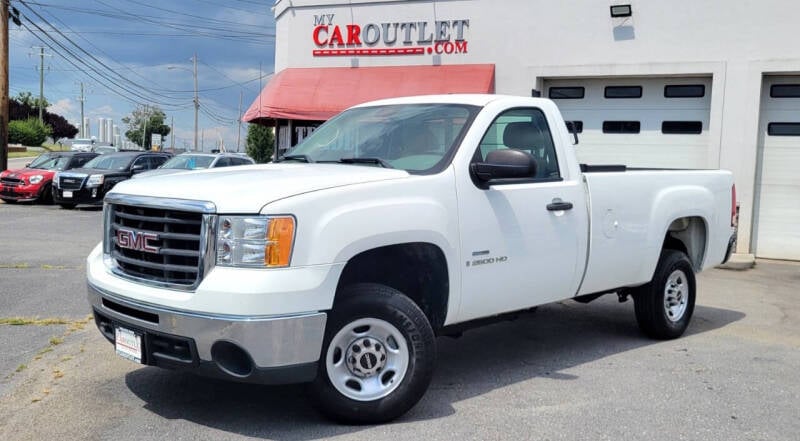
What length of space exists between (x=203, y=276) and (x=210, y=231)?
9.4 inches

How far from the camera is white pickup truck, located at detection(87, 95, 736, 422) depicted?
12.6 ft

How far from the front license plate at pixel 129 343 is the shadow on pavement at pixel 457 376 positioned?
493 millimetres

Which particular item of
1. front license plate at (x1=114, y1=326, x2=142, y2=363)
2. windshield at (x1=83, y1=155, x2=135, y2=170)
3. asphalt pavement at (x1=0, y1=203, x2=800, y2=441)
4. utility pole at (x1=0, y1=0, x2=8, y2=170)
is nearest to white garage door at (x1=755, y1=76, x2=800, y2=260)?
asphalt pavement at (x1=0, y1=203, x2=800, y2=441)

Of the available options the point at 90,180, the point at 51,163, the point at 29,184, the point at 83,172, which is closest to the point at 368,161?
Answer: the point at 90,180

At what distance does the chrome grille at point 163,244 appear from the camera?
3.92 meters

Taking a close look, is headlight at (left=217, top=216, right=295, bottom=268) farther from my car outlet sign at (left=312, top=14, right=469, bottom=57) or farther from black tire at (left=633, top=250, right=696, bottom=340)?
my car outlet sign at (left=312, top=14, right=469, bottom=57)

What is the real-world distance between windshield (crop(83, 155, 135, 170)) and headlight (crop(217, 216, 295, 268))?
1839 centimetres

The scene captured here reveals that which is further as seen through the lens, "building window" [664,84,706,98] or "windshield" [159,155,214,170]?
"windshield" [159,155,214,170]

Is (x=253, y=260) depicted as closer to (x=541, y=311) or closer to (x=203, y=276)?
(x=203, y=276)

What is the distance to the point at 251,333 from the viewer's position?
12.4 ft

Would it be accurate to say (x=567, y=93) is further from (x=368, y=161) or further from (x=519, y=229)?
(x=368, y=161)

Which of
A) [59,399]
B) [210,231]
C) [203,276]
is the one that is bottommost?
[59,399]

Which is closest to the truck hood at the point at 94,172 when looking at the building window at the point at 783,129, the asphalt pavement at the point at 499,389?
the asphalt pavement at the point at 499,389

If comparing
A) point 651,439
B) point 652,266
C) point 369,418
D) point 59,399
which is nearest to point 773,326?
point 652,266
